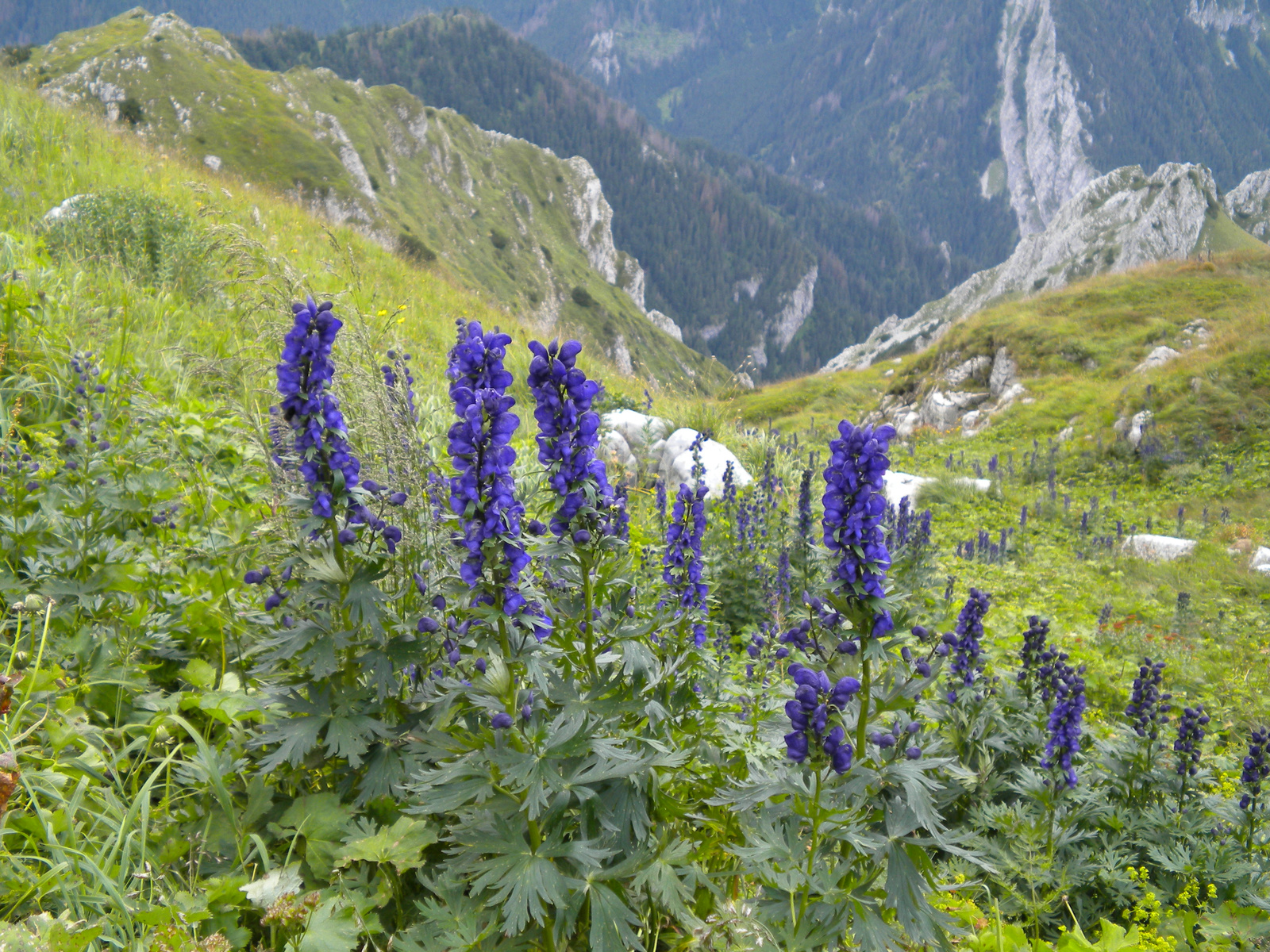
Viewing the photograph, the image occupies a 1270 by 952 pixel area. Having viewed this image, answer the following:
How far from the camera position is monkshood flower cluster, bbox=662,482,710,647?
3307 mm

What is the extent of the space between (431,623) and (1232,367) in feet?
57.0

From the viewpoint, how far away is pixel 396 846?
2266 mm

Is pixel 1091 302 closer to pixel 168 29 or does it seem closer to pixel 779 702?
pixel 779 702

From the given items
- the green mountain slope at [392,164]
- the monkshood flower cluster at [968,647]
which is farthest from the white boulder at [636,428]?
the green mountain slope at [392,164]

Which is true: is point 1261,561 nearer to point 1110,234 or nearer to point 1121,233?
point 1121,233

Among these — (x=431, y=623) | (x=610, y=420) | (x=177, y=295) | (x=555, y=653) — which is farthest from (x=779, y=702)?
(x=177, y=295)

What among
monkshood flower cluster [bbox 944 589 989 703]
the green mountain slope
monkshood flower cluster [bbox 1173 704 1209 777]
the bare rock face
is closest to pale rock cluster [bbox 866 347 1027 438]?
the green mountain slope

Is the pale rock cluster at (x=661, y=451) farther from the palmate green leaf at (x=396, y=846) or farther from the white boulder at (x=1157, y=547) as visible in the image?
the palmate green leaf at (x=396, y=846)

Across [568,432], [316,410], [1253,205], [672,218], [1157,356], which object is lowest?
[568,432]

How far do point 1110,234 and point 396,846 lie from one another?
78.1 meters

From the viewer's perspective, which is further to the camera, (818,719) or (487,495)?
(487,495)

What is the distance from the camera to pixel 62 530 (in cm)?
337

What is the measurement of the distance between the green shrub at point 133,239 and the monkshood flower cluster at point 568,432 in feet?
25.8

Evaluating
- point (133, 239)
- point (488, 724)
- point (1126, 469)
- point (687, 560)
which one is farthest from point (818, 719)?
point (1126, 469)
